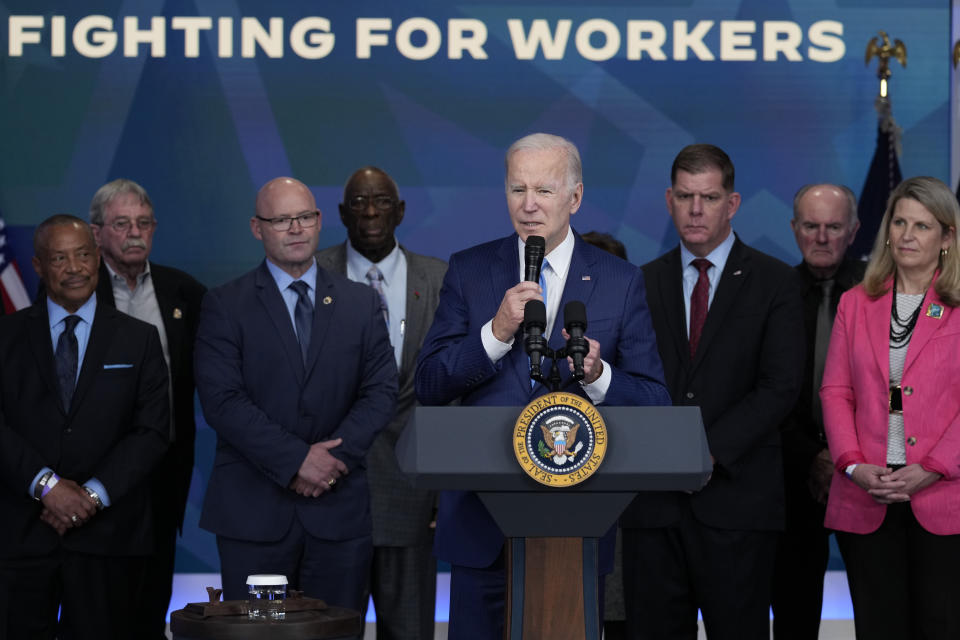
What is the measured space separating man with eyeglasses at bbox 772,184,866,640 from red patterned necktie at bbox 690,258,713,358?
2.03 ft

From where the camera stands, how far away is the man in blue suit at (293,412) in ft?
13.7

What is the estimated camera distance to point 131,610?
4566mm

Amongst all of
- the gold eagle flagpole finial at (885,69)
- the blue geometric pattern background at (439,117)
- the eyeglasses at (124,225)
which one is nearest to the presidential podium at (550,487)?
the eyeglasses at (124,225)

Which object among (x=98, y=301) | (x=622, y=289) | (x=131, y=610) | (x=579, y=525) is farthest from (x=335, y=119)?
(x=579, y=525)

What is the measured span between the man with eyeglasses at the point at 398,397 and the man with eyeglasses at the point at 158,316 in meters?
0.61

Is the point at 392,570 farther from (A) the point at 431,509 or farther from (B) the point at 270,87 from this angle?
(B) the point at 270,87

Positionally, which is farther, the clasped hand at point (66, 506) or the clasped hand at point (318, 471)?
the clasped hand at point (66, 506)

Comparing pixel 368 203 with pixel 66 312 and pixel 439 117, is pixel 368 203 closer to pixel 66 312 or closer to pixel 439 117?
pixel 66 312

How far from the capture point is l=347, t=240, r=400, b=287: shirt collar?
5.21 metres

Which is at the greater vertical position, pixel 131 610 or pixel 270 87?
pixel 270 87

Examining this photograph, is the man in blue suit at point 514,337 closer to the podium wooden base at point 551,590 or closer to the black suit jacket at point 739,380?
the podium wooden base at point 551,590

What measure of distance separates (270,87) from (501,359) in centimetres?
391

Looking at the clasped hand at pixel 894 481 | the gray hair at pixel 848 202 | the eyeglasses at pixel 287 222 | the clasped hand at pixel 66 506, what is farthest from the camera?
the gray hair at pixel 848 202

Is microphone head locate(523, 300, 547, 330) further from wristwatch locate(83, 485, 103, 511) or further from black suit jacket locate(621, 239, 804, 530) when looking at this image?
wristwatch locate(83, 485, 103, 511)
